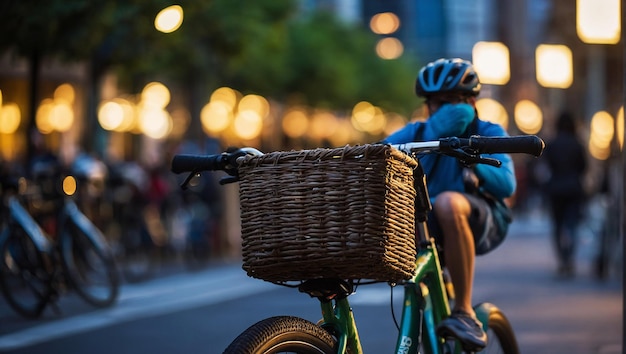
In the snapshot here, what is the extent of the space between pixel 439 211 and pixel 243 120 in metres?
45.4

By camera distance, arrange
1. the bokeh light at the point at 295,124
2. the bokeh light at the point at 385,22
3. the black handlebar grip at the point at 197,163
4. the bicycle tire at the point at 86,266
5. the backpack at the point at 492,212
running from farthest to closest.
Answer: the bokeh light at the point at 385,22
the bokeh light at the point at 295,124
the bicycle tire at the point at 86,266
the backpack at the point at 492,212
the black handlebar grip at the point at 197,163

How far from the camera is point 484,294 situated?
15031 mm

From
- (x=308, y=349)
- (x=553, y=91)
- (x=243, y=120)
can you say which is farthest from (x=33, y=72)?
(x=553, y=91)

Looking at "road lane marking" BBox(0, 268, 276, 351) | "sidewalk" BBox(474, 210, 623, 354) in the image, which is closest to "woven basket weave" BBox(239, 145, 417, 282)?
"sidewalk" BBox(474, 210, 623, 354)

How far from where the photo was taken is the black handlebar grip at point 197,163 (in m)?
5.30

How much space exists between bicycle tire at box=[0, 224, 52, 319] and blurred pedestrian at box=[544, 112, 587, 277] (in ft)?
23.2

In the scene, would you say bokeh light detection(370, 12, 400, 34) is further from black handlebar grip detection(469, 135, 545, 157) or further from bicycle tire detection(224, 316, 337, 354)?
bicycle tire detection(224, 316, 337, 354)

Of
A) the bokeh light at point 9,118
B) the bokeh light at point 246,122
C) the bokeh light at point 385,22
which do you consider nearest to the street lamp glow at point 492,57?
the bokeh light at point 246,122

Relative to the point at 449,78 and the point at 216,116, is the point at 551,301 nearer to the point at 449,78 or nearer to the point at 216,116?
the point at 449,78

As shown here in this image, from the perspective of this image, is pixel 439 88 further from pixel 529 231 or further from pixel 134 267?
pixel 529 231

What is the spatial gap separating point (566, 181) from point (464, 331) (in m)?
11.7

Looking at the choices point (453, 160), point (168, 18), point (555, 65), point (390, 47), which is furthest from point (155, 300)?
point (390, 47)

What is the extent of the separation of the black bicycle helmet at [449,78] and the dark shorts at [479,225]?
447mm

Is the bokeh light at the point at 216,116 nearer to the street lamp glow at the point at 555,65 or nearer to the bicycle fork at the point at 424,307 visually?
the street lamp glow at the point at 555,65
